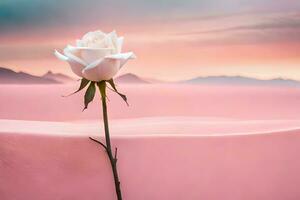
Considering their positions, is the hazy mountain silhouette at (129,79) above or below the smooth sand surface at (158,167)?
above

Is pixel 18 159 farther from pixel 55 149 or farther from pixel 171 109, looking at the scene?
pixel 171 109

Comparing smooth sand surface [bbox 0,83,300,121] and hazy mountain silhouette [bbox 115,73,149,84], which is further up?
hazy mountain silhouette [bbox 115,73,149,84]

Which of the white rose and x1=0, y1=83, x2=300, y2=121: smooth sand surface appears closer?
the white rose

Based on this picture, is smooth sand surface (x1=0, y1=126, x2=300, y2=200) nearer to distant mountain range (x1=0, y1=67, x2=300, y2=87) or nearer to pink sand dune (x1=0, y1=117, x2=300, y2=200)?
pink sand dune (x1=0, y1=117, x2=300, y2=200)

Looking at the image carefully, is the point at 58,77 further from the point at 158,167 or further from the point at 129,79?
the point at 158,167

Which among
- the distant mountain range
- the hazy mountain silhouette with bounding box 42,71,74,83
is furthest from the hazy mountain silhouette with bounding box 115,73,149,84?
the hazy mountain silhouette with bounding box 42,71,74,83

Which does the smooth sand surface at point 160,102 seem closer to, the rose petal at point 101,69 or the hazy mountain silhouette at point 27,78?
the hazy mountain silhouette at point 27,78

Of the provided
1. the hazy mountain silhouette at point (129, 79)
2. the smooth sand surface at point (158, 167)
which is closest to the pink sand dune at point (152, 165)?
the smooth sand surface at point (158, 167)

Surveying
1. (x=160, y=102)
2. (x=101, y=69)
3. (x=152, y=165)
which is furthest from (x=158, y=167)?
(x=101, y=69)
